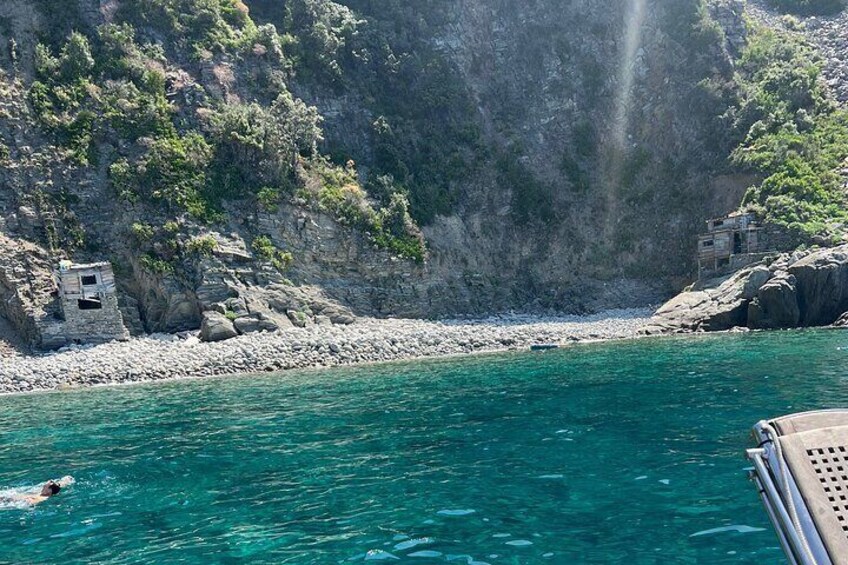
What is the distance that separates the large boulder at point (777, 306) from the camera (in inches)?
1417

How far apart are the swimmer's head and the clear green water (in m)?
0.48

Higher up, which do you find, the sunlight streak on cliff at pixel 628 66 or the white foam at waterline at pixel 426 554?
the sunlight streak on cliff at pixel 628 66

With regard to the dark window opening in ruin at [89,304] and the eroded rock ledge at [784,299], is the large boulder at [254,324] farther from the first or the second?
the eroded rock ledge at [784,299]

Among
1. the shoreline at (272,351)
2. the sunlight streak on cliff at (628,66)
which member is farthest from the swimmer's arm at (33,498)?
the sunlight streak on cliff at (628,66)

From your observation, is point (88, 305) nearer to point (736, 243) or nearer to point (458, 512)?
point (458, 512)

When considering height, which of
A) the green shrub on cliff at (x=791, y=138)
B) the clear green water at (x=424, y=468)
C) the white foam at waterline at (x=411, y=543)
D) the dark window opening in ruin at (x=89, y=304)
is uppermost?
the green shrub on cliff at (x=791, y=138)

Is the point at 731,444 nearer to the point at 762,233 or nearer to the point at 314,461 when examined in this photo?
the point at 314,461

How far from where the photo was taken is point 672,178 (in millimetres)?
56344

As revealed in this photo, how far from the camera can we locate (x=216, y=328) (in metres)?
37.5

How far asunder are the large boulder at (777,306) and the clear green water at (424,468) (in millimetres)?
11442

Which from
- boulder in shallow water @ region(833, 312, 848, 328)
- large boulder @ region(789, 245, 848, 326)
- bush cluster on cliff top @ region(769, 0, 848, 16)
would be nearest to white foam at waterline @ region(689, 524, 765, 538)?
boulder in shallow water @ region(833, 312, 848, 328)

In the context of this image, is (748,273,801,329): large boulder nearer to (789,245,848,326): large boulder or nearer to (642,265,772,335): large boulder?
(789,245,848,326): large boulder

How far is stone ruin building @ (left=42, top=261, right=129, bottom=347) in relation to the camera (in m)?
37.6

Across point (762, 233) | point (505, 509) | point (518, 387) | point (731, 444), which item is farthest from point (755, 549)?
point (762, 233)
